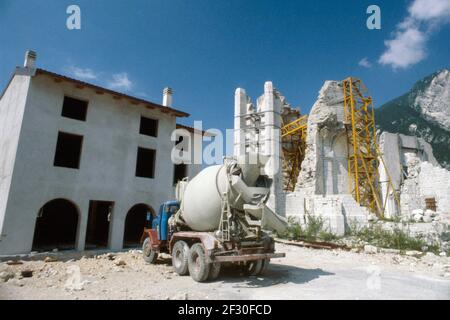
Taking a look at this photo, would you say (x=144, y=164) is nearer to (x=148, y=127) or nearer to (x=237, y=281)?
(x=148, y=127)

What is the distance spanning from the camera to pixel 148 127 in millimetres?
16141

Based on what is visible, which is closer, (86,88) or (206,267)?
(206,267)

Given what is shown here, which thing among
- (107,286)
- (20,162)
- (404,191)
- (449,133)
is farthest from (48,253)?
(449,133)

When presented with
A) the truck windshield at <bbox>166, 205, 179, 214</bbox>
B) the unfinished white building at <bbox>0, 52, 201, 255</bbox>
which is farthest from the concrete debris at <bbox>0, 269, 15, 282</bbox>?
the truck windshield at <bbox>166, 205, 179, 214</bbox>

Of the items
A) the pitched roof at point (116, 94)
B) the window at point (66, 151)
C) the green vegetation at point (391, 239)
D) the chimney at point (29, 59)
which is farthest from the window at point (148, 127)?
the green vegetation at point (391, 239)

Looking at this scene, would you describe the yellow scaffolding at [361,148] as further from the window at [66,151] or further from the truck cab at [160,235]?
the window at [66,151]

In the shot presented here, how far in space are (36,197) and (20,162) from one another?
1536 mm

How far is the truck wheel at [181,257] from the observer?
25.4 feet

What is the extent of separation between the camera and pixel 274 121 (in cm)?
1945

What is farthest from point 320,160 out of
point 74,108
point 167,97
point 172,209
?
point 74,108

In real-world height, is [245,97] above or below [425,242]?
above

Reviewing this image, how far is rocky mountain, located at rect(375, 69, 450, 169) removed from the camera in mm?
52909

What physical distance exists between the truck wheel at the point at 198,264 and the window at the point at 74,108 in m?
9.95
